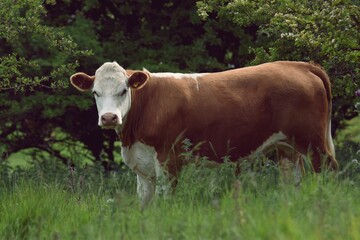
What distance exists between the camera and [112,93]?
807 centimetres

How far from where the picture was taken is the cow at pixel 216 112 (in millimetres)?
8188

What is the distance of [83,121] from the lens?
1291 centimetres

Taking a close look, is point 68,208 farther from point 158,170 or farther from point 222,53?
point 222,53

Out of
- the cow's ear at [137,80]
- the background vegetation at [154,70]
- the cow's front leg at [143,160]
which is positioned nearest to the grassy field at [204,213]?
the background vegetation at [154,70]

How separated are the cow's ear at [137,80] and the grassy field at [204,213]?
1.27 meters

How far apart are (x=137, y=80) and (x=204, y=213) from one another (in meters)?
2.46

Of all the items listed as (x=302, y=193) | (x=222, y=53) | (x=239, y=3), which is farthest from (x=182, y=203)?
(x=222, y=53)

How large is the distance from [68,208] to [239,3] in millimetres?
3028

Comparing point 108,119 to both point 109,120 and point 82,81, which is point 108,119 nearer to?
point 109,120

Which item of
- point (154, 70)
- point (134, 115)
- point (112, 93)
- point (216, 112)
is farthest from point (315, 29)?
point (154, 70)

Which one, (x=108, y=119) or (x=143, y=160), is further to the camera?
(x=143, y=160)

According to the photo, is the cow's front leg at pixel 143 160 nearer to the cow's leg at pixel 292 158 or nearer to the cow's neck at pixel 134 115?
the cow's neck at pixel 134 115

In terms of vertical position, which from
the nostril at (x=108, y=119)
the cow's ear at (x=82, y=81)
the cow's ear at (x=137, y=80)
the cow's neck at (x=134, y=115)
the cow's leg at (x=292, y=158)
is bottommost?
the cow's leg at (x=292, y=158)

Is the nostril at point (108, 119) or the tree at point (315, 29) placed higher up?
the tree at point (315, 29)
